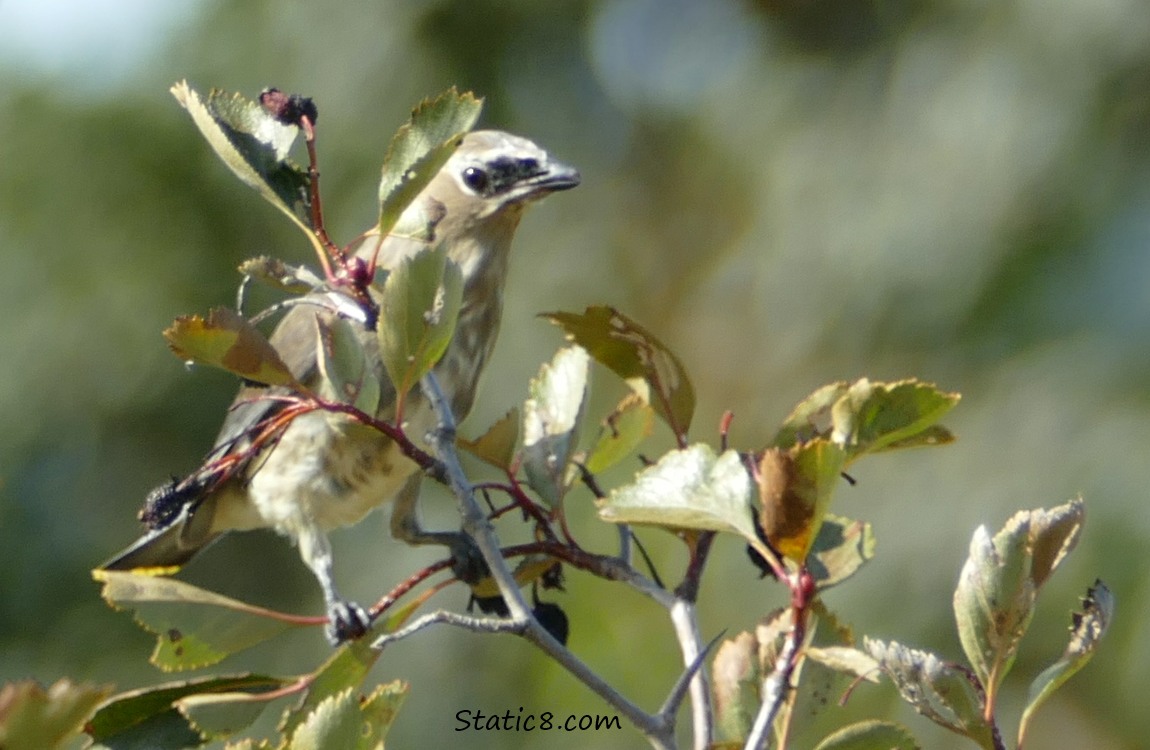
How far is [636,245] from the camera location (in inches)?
235

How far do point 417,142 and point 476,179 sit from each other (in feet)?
5.38

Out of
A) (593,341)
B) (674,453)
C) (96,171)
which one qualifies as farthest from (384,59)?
(674,453)

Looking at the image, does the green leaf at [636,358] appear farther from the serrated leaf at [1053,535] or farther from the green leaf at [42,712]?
the green leaf at [42,712]

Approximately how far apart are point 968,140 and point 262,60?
2.85 meters

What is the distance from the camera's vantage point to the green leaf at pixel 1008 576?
1509 mm

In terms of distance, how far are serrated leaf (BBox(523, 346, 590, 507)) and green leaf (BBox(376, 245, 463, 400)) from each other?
346 millimetres

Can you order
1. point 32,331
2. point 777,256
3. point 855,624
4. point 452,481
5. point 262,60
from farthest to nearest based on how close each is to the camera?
point 262,60, point 32,331, point 777,256, point 855,624, point 452,481

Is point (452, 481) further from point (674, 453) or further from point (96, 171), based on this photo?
point (96, 171)

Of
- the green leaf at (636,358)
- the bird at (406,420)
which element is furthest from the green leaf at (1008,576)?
the bird at (406,420)

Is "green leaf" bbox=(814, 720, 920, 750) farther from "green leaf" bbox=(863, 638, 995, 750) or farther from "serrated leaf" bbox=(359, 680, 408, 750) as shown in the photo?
"serrated leaf" bbox=(359, 680, 408, 750)

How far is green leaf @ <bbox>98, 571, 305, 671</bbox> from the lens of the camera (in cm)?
177

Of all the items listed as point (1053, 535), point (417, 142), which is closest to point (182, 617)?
point (417, 142)

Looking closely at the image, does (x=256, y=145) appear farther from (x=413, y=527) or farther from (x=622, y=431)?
(x=413, y=527)

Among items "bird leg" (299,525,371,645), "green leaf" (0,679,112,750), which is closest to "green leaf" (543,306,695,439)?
"bird leg" (299,525,371,645)
